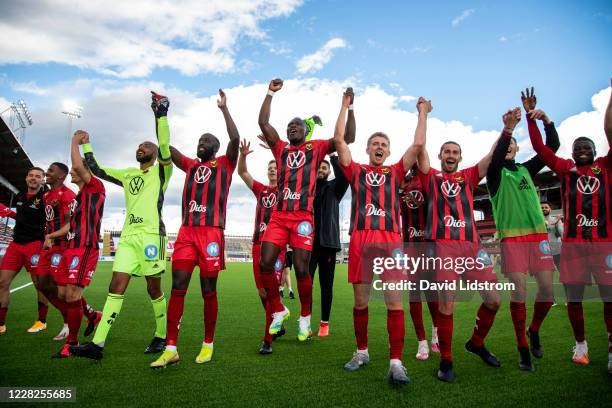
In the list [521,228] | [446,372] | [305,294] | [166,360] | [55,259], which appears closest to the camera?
[446,372]

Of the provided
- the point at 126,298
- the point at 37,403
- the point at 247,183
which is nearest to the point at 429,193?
the point at 247,183

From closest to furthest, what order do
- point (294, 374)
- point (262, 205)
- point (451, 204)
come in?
point (294, 374)
point (451, 204)
point (262, 205)

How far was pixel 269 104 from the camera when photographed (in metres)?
5.00

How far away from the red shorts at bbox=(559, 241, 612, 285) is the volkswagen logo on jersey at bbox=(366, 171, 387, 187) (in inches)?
86.9

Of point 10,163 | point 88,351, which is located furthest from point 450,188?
point 10,163

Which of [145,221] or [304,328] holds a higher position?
[145,221]

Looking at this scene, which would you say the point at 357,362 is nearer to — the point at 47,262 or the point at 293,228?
the point at 293,228

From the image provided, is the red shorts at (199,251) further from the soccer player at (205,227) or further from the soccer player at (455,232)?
the soccer player at (455,232)

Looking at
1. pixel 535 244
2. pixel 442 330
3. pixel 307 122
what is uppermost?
pixel 307 122

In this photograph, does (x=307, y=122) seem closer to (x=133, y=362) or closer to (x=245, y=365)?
(x=245, y=365)

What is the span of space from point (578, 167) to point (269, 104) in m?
3.67

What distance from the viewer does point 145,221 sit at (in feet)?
15.3

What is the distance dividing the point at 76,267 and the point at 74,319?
616mm

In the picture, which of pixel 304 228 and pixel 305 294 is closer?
pixel 304 228
